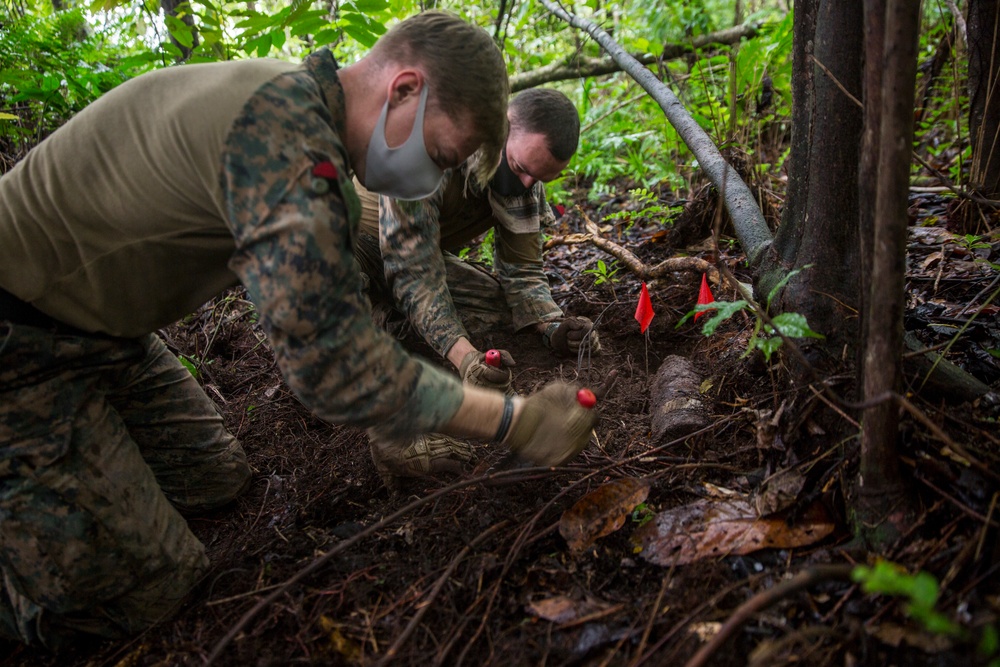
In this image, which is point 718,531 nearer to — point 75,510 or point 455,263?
point 75,510

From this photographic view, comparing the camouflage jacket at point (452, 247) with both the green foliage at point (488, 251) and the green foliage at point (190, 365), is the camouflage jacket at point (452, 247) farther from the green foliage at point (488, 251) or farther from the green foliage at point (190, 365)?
the green foliage at point (190, 365)

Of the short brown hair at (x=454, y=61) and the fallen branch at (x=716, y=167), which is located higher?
the short brown hair at (x=454, y=61)

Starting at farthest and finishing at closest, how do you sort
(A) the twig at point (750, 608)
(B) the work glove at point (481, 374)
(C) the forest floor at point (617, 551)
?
(B) the work glove at point (481, 374), (C) the forest floor at point (617, 551), (A) the twig at point (750, 608)

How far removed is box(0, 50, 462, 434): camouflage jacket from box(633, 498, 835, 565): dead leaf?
29.9 inches

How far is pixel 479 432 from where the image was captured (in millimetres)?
1896

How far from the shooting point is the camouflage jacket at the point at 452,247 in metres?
3.08

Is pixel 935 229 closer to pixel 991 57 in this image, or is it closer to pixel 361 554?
pixel 991 57

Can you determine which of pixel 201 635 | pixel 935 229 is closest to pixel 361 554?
pixel 201 635

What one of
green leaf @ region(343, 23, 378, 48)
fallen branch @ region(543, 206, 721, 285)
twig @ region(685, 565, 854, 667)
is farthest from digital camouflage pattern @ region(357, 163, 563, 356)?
twig @ region(685, 565, 854, 667)

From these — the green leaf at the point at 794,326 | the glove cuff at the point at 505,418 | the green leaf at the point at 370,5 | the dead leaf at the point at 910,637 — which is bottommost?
the dead leaf at the point at 910,637

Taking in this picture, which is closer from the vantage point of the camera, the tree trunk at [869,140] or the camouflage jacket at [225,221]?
the tree trunk at [869,140]

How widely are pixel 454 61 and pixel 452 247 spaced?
7.66ft

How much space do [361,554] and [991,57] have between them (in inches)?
137

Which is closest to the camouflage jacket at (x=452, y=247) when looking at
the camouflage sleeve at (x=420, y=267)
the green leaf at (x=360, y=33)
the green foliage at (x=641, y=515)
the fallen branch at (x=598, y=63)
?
the camouflage sleeve at (x=420, y=267)
